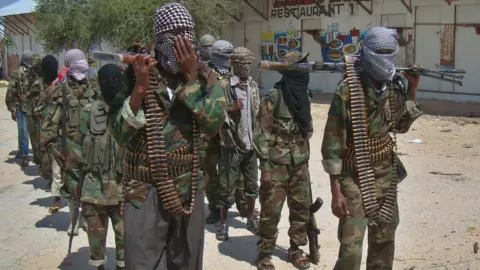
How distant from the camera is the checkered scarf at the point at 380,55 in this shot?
14.2ft

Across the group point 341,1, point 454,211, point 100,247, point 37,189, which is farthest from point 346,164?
point 341,1

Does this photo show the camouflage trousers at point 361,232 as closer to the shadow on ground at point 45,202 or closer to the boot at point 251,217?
the boot at point 251,217

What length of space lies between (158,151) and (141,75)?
0.44 m

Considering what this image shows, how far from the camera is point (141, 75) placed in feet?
10.9

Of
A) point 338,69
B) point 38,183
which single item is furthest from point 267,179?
point 38,183

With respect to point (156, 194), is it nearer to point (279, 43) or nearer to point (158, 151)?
point (158, 151)

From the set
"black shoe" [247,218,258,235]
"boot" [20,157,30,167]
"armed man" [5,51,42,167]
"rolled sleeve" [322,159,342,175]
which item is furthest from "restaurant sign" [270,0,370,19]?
"rolled sleeve" [322,159,342,175]

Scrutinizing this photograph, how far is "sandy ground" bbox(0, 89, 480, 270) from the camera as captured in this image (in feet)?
19.9

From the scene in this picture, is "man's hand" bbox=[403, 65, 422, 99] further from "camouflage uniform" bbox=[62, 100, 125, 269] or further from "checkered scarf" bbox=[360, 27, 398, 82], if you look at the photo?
"camouflage uniform" bbox=[62, 100, 125, 269]

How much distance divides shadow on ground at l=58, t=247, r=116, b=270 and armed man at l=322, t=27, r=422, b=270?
8.70 ft

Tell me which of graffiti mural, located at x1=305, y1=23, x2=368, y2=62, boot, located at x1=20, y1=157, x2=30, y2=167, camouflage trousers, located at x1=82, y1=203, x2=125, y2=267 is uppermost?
graffiti mural, located at x1=305, y1=23, x2=368, y2=62

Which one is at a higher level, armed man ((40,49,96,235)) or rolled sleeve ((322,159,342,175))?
armed man ((40,49,96,235))

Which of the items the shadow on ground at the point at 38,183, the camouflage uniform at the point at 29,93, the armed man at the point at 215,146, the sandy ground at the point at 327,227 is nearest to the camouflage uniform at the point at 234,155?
the armed man at the point at 215,146

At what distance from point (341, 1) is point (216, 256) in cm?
1675
